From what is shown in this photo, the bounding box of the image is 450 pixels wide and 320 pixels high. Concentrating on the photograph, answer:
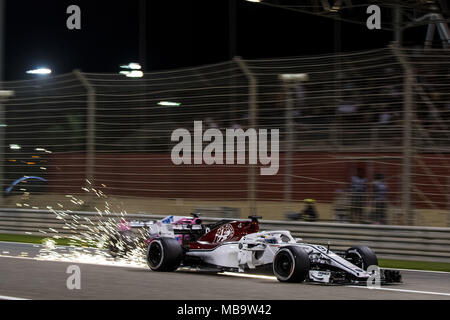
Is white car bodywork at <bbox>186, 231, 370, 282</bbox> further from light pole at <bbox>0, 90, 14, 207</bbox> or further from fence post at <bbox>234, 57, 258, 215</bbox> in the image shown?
light pole at <bbox>0, 90, 14, 207</bbox>

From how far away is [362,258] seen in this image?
9430 mm

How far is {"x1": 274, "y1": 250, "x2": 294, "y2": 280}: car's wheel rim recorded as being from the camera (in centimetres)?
895

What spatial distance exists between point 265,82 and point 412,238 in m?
3.66

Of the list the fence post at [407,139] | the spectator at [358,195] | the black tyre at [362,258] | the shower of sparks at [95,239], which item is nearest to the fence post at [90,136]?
the shower of sparks at [95,239]

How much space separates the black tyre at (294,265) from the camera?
8.85 metres

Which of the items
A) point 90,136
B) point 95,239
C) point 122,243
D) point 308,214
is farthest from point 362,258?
point 90,136

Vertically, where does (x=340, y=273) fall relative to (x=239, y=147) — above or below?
below

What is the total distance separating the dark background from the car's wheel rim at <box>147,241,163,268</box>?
17.0 metres

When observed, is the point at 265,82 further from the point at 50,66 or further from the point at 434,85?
the point at 50,66

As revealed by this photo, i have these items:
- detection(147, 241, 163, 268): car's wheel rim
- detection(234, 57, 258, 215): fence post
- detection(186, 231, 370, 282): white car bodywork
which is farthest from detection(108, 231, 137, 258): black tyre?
detection(234, 57, 258, 215): fence post

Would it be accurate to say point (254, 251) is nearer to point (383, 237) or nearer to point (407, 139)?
point (383, 237)

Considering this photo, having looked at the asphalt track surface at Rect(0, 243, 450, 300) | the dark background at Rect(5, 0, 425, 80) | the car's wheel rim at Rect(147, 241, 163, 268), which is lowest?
the asphalt track surface at Rect(0, 243, 450, 300)

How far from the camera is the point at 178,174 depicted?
14.4 metres
